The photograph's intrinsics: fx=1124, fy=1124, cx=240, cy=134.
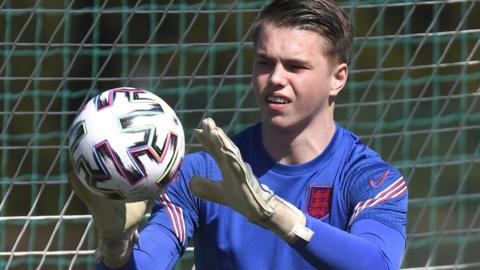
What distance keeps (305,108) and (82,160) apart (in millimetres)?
742

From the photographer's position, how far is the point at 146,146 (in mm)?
2828

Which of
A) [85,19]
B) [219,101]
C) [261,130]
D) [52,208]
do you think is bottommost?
[52,208]

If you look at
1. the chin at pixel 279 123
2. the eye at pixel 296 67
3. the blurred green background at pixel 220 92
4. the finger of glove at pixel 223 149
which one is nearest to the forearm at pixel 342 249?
the finger of glove at pixel 223 149

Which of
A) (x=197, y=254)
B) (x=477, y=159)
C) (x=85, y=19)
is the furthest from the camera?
(x=85, y=19)

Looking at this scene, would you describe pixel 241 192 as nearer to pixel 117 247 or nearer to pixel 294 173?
pixel 117 247

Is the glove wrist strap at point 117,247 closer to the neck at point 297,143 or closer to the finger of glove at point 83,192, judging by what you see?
the finger of glove at point 83,192

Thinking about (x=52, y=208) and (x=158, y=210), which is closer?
(x=158, y=210)

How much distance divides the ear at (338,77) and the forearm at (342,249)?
20.6 inches

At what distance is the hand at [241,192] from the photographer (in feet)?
8.76

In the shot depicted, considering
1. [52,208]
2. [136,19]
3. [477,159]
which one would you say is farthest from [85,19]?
[477,159]

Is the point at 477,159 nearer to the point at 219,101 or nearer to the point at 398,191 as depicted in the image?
the point at 398,191

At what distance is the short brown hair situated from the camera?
10.8 feet

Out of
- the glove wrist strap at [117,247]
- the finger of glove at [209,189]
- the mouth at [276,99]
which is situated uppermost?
the mouth at [276,99]

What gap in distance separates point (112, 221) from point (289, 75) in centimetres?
70
